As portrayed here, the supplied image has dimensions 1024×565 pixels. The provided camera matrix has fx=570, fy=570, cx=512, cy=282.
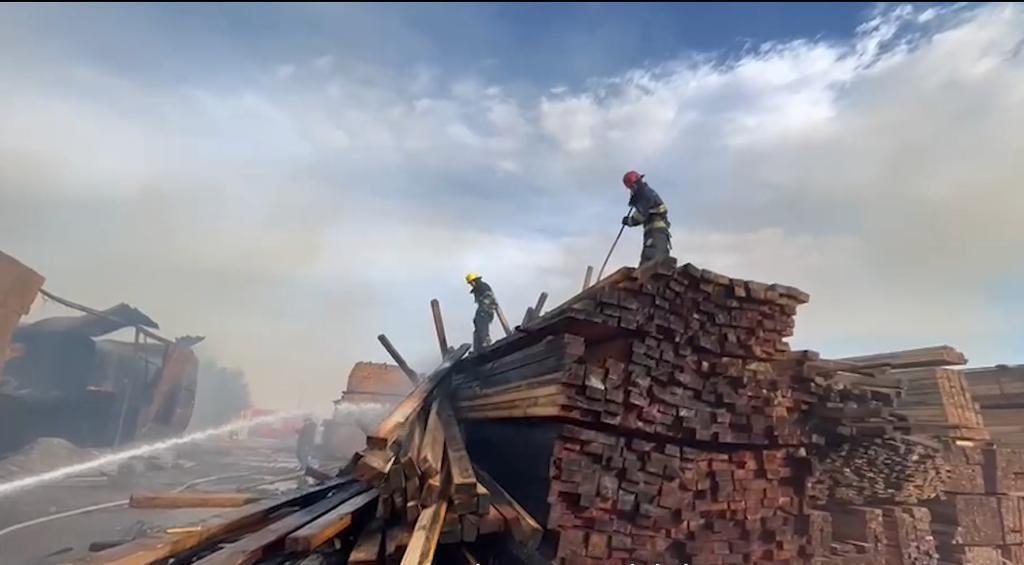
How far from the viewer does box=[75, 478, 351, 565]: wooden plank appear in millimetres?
3693

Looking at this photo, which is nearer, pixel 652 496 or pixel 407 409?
pixel 652 496

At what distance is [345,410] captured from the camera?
13695 mm

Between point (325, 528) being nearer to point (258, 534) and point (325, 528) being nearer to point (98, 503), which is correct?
point (258, 534)

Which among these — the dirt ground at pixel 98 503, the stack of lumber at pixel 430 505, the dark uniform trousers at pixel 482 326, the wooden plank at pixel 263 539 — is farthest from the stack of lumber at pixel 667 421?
the dark uniform trousers at pixel 482 326

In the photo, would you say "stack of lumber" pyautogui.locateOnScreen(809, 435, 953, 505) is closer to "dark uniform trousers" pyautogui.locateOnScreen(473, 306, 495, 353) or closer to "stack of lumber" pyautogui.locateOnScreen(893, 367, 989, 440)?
"stack of lumber" pyautogui.locateOnScreen(893, 367, 989, 440)

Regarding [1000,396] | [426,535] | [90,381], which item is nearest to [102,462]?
[90,381]

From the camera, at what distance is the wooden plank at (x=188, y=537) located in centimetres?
369

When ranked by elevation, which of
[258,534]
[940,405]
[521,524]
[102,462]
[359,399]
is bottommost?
[102,462]

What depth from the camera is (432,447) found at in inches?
187

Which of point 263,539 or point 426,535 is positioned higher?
Result: point 426,535

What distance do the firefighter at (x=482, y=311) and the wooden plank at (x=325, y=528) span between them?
19.4 ft

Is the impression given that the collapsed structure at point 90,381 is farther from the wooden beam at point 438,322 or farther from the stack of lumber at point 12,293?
the wooden beam at point 438,322

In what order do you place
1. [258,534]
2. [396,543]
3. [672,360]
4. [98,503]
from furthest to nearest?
1. [98,503]
2. [672,360]
3. [258,534]
4. [396,543]

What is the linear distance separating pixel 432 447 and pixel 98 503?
755cm
